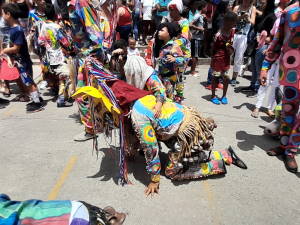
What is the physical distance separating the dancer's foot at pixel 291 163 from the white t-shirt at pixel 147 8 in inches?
227

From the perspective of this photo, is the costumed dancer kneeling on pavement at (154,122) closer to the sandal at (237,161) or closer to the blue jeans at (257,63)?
the sandal at (237,161)

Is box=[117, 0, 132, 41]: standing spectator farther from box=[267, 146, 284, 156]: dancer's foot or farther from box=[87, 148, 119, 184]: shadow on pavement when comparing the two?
box=[267, 146, 284, 156]: dancer's foot

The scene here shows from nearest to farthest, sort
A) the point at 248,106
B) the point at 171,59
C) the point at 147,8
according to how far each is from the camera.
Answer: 1. the point at 171,59
2. the point at 248,106
3. the point at 147,8

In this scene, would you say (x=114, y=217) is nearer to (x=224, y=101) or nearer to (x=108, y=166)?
(x=108, y=166)

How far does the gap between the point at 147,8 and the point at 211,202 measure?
20.6 feet

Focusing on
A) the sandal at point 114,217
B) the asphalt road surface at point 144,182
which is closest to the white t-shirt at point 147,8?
the asphalt road surface at point 144,182

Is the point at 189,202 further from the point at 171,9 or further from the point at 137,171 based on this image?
the point at 171,9

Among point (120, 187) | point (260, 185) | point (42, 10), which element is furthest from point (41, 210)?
point (42, 10)

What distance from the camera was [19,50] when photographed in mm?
4293

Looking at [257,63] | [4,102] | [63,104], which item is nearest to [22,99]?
[4,102]

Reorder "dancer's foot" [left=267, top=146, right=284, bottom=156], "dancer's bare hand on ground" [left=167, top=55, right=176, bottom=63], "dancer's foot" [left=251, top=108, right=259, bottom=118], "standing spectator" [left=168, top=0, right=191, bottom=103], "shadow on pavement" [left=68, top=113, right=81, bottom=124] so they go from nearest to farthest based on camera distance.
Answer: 1. "dancer's foot" [left=267, top=146, right=284, bottom=156]
2. "dancer's bare hand on ground" [left=167, top=55, right=176, bottom=63]
3. "standing spectator" [left=168, top=0, right=191, bottom=103]
4. "shadow on pavement" [left=68, top=113, right=81, bottom=124]
5. "dancer's foot" [left=251, top=108, right=259, bottom=118]

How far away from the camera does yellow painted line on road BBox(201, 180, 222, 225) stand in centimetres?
232

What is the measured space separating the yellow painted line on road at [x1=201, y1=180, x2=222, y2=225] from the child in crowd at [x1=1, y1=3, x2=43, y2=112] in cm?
334

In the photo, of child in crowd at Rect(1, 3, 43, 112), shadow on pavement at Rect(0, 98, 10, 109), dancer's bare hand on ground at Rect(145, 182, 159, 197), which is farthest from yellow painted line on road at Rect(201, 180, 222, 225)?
shadow on pavement at Rect(0, 98, 10, 109)
